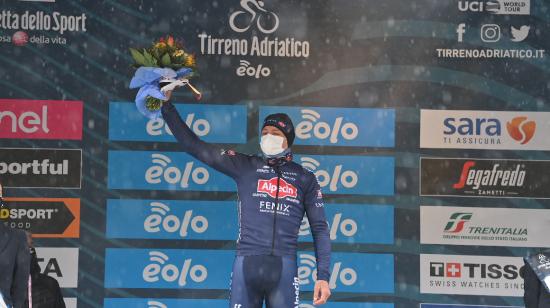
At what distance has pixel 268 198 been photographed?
14.0ft

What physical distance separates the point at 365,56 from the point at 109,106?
1.77m

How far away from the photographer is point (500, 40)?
5863 mm

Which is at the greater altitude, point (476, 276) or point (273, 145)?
point (273, 145)

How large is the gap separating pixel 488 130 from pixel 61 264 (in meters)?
3.03

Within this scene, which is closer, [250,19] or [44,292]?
[44,292]

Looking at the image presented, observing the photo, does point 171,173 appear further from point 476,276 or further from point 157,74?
point 476,276

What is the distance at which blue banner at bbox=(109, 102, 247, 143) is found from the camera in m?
5.82

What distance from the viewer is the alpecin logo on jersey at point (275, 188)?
4.29 metres

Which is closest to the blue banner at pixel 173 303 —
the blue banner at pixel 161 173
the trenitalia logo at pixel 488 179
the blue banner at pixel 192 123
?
the blue banner at pixel 161 173

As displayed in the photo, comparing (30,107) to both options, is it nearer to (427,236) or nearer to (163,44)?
(163,44)

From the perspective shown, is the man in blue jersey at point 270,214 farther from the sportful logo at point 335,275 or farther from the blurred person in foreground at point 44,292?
the sportful logo at point 335,275

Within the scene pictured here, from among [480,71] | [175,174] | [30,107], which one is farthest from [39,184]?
[480,71]

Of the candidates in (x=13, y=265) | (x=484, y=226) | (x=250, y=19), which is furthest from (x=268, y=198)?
(x=484, y=226)

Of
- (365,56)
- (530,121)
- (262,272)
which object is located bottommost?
(262,272)
